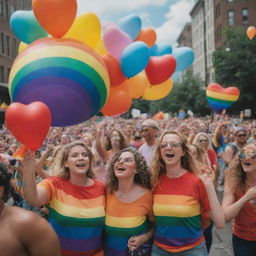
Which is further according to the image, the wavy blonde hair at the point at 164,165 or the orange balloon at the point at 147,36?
the orange balloon at the point at 147,36

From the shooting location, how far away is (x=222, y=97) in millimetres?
9133

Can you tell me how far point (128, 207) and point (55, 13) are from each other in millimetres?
1988

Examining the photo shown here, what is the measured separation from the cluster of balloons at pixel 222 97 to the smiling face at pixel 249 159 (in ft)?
21.0

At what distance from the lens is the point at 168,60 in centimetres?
525

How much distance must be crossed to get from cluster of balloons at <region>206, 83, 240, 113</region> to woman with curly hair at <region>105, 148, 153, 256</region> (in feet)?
21.7

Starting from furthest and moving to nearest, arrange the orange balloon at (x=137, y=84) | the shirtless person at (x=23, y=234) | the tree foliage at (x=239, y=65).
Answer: the tree foliage at (x=239, y=65) < the orange balloon at (x=137, y=84) < the shirtless person at (x=23, y=234)

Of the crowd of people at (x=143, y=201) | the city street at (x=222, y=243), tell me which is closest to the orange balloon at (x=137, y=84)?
the city street at (x=222, y=243)

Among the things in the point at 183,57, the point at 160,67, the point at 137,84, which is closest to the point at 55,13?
the point at 160,67

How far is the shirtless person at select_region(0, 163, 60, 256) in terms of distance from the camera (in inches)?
72.0

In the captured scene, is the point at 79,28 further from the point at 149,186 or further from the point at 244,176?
the point at 244,176

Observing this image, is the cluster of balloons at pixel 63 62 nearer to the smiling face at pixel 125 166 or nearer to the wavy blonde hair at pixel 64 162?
the wavy blonde hair at pixel 64 162

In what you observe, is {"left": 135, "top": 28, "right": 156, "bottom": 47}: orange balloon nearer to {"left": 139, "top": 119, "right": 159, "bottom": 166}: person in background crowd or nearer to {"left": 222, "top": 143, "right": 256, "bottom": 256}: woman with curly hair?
{"left": 139, "top": 119, "right": 159, "bottom": 166}: person in background crowd

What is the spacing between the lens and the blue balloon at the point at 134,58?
452 centimetres

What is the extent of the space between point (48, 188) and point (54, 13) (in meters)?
1.76
